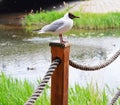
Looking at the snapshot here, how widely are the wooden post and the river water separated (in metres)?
3.05

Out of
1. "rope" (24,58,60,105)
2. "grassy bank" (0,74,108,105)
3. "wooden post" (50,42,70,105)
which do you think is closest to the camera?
"rope" (24,58,60,105)

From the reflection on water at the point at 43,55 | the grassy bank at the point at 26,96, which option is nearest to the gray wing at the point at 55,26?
the grassy bank at the point at 26,96

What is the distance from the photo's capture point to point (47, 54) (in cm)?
889

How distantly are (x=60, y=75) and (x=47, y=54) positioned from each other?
6.14m

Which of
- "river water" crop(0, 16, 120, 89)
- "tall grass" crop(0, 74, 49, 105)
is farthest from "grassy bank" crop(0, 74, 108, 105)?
"river water" crop(0, 16, 120, 89)

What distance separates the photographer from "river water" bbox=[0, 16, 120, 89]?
6886 mm

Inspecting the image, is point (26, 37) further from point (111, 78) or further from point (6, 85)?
point (6, 85)

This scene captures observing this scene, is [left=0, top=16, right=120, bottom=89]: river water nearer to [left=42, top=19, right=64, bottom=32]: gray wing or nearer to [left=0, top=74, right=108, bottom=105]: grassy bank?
[left=0, top=74, right=108, bottom=105]: grassy bank

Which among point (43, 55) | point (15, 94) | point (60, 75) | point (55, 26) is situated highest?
point (55, 26)

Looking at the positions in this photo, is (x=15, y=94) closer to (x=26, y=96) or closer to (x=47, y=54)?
(x=26, y=96)

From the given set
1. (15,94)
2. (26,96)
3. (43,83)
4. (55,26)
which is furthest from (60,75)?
(15,94)

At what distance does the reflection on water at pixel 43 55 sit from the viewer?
22.7 ft

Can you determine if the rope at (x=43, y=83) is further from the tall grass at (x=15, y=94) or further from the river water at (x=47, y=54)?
the river water at (x=47, y=54)

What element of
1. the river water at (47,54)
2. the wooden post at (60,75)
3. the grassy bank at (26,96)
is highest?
the wooden post at (60,75)
